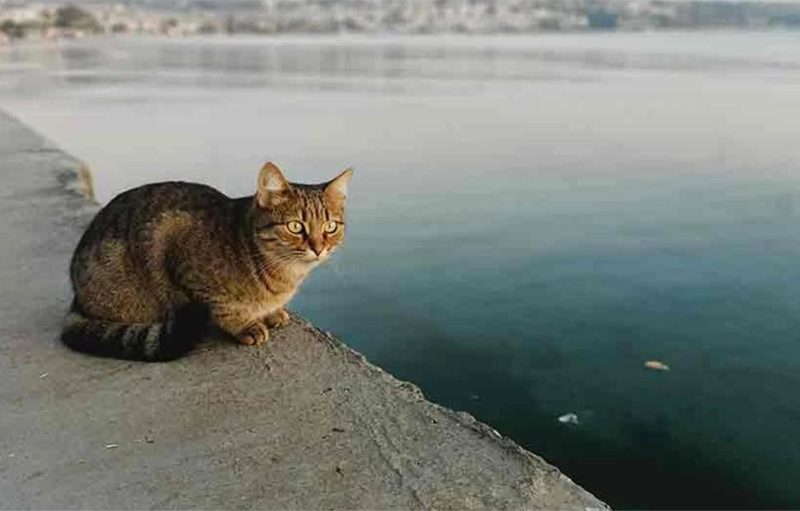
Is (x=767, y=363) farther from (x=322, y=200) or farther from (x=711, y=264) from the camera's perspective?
(x=322, y=200)

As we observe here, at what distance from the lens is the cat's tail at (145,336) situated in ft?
11.3

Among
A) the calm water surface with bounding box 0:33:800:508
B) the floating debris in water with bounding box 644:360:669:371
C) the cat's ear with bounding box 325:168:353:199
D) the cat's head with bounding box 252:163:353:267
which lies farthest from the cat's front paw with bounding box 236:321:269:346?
the floating debris in water with bounding box 644:360:669:371

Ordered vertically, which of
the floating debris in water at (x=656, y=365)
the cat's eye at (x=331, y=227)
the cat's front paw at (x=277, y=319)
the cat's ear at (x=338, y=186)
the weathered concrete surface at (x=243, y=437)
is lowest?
the floating debris in water at (x=656, y=365)

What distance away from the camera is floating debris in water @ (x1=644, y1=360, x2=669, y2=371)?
19.9 feet

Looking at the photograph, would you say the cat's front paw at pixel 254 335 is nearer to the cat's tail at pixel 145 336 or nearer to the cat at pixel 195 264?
the cat at pixel 195 264

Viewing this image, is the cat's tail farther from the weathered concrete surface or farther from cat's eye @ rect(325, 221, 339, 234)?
cat's eye @ rect(325, 221, 339, 234)

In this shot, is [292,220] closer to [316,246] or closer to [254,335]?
[316,246]

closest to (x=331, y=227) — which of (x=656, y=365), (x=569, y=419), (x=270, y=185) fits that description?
(x=270, y=185)

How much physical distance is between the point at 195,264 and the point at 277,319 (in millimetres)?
478

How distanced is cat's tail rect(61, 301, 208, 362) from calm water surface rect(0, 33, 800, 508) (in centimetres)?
239

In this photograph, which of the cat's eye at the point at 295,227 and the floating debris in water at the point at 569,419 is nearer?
the cat's eye at the point at 295,227

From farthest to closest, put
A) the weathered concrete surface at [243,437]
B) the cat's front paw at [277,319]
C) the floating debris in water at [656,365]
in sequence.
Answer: the floating debris in water at [656,365] < the cat's front paw at [277,319] < the weathered concrete surface at [243,437]

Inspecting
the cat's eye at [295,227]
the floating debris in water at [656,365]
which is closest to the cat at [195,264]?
the cat's eye at [295,227]

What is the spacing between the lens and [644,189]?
11.1 meters
